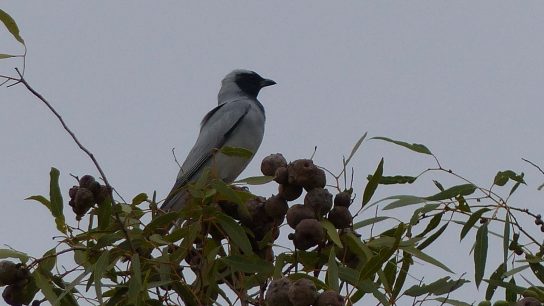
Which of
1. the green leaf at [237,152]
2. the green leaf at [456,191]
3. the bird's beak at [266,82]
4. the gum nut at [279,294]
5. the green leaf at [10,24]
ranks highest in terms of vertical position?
the bird's beak at [266,82]

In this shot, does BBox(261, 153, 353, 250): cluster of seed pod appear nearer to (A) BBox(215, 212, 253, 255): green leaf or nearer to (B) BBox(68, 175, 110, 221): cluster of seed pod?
(A) BBox(215, 212, 253, 255): green leaf

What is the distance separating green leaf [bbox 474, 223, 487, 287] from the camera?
348cm

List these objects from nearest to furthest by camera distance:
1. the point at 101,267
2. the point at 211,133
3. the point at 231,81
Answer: the point at 101,267 → the point at 211,133 → the point at 231,81

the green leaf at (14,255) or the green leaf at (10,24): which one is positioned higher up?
the green leaf at (10,24)

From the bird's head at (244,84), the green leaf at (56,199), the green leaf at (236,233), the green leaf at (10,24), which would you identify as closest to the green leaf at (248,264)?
the green leaf at (236,233)

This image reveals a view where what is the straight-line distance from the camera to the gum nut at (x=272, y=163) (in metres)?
3.28

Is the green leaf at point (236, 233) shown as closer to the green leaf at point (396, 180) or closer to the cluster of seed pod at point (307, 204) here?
the cluster of seed pod at point (307, 204)

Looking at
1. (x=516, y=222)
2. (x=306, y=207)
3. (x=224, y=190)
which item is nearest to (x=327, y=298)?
(x=306, y=207)

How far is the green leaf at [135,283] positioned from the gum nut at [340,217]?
635 mm

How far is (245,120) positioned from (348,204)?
16.9 ft

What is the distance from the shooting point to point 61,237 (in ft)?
11.1

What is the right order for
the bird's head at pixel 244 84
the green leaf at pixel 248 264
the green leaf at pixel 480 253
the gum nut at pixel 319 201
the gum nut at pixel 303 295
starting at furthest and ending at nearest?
the bird's head at pixel 244 84
the green leaf at pixel 480 253
the green leaf at pixel 248 264
the gum nut at pixel 319 201
the gum nut at pixel 303 295

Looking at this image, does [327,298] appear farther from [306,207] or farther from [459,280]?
[459,280]

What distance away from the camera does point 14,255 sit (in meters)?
3.35
